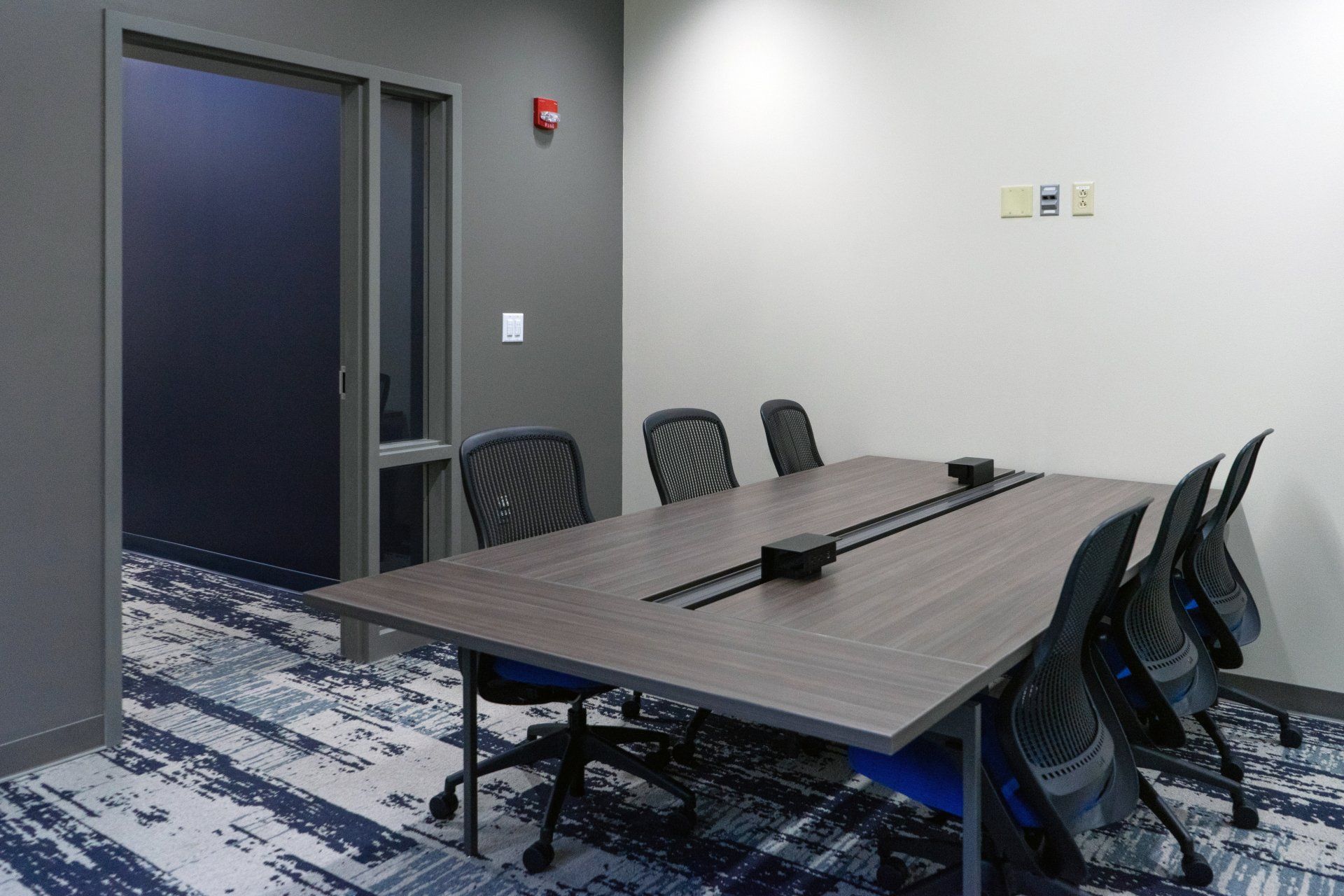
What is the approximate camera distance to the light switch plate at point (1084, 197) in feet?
13.2

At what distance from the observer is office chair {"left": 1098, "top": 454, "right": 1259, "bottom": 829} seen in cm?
254

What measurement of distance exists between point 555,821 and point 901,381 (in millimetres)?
2532

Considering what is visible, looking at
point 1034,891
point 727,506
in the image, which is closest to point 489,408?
point 727,506

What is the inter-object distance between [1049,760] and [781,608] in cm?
60

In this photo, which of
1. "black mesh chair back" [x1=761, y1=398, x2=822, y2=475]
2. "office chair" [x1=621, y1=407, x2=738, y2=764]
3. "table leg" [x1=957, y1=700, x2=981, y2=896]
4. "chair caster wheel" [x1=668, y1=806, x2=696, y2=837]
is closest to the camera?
"table leg" [x1=957, y1=700, x2=981, y2=896]

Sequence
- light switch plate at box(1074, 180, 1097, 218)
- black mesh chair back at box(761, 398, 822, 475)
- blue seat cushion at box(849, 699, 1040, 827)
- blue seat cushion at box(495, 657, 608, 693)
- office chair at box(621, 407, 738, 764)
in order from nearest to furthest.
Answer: blue seat cushion at box(849, 699, 1040, 827), blue seat cushion at box(495, 657, 608, 693), office chair at box(621, 407, 738, 764), light switch plate at box(1074, 180, 1097, 218), black mesh chair back at box(761, 398, 822, 475)

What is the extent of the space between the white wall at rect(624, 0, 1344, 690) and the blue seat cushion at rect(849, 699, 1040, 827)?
2226mm

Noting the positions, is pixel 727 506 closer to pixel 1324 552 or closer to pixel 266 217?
pixel 1324 552

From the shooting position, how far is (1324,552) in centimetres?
370

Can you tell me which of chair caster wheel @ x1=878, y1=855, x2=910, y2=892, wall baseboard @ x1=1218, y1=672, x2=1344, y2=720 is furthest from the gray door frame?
wall baseboard @ x1=1218, y1=672, x2=1344, y2=720

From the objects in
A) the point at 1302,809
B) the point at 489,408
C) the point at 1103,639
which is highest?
the point at 489,408

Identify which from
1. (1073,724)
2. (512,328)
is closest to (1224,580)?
(1073,724)

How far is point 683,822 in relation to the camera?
2.79 metres

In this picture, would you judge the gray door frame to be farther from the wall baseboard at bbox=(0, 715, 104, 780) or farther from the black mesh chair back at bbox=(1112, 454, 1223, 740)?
the black mesh chair back at bbox=(1112, 454, 1223, 740)
